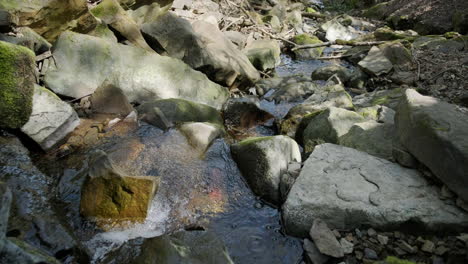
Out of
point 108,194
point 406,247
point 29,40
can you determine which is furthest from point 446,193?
point 29,40

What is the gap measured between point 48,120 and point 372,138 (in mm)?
4981

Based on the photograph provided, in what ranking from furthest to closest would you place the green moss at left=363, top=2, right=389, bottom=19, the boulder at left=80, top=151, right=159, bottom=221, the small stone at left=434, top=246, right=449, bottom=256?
the green moss at left=363, top=2, right=389, bottom=19
the boulder at left=80, top=151, right=159, bottom=221
the small stone at left=434, top=246, right=449, bottom=256

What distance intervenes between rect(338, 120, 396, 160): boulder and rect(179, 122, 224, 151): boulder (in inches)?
84.3

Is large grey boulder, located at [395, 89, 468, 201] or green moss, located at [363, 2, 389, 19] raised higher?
large grey boulder, located at [395, 89, 468, 201]

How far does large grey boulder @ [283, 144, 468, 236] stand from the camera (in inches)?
136

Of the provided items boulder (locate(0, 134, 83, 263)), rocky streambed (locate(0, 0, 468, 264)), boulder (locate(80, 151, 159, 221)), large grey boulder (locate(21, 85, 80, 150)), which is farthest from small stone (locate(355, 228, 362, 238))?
large grey boulder (locate(21, 85, 80, 150))

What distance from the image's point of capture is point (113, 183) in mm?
3646

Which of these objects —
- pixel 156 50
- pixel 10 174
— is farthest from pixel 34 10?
pixel 10 174

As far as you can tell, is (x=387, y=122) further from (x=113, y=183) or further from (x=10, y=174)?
(x=10, y=174)

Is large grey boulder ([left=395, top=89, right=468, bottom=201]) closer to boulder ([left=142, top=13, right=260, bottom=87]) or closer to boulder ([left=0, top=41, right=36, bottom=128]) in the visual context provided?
boulder ([left=142, top=13, right=260, bottom=87])

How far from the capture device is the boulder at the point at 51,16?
557cm

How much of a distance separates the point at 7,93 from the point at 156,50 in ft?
13.8

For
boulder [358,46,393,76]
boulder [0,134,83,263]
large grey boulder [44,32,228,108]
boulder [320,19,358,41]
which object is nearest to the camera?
boulder [0,134,83,263]

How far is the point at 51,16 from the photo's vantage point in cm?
619
